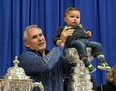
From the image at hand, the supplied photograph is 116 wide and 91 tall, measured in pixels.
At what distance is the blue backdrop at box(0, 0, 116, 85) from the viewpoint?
9.17 ft

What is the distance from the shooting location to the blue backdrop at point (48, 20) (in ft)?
9.17

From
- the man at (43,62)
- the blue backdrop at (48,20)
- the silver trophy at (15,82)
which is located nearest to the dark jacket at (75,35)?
the man at (43,62)

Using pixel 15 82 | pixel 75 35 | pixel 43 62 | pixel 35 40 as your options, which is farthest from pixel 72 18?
pixel 15 82

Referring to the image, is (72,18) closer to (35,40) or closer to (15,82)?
(35,40)

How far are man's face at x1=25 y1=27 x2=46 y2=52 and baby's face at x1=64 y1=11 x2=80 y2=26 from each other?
0.35m

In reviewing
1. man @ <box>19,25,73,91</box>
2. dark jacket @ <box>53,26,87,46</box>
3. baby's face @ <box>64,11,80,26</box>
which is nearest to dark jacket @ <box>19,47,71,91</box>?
man @ <box>19,25,73,91</box>

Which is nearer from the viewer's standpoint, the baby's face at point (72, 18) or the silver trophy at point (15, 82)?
the silver trophy at point (15, 82)

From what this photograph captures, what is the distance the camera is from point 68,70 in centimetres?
175

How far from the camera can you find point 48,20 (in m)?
2.95

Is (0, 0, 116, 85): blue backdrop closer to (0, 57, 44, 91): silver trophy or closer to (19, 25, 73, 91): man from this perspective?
(19, 25, 73, 91): man

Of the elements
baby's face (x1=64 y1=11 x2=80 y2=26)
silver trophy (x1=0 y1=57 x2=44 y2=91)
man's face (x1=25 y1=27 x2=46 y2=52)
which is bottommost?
silver trophy (x1=0 y1=57 x2=44 y2=91)

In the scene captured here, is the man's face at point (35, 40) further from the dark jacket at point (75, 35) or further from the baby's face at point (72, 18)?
the baby's face at point (72, 18)

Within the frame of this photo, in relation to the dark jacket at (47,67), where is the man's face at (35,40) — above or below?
above

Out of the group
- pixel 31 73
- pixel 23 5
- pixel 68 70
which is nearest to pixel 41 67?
pixel 31 73
